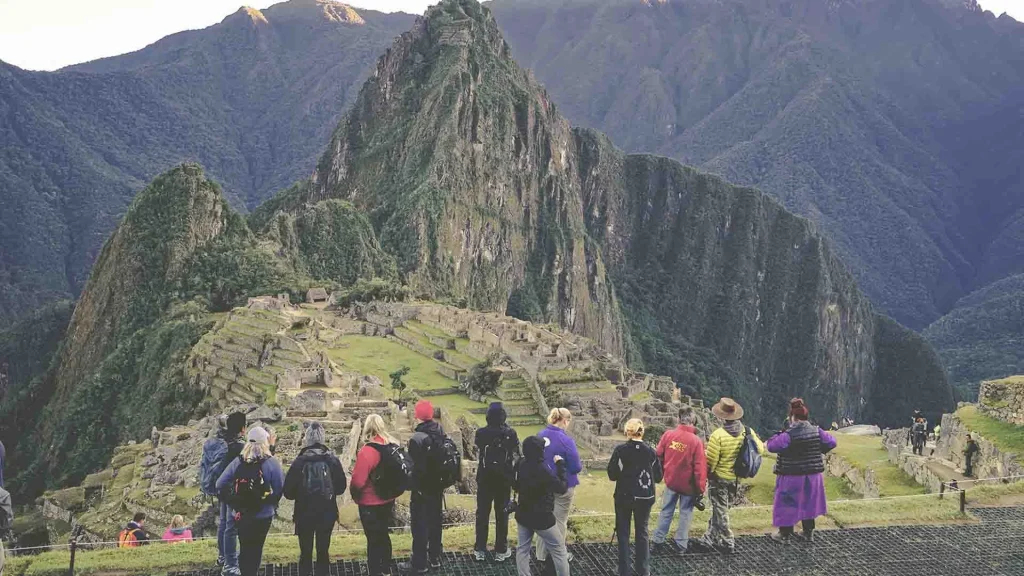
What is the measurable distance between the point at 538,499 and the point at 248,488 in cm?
360

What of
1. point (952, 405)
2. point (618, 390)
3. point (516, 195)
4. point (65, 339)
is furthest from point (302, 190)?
point (618, 390)

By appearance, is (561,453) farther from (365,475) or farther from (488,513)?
(365,475)

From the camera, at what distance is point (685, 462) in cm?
1312

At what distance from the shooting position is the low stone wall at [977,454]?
2244cm

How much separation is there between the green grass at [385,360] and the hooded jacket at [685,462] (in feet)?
111

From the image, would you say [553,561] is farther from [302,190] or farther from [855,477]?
[302,190]

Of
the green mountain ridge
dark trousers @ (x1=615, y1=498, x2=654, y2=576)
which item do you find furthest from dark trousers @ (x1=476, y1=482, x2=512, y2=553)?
the green mountain ridge

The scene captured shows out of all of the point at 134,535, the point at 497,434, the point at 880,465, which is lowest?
the point at 880,465

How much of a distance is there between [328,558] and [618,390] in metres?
37.4

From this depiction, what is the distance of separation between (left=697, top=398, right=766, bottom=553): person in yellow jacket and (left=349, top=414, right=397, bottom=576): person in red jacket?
4.83m

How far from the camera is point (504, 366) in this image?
49750 mm

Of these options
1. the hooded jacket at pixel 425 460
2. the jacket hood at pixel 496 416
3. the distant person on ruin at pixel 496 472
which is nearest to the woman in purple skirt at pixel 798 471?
the distant person on ruin at pixel 496 472

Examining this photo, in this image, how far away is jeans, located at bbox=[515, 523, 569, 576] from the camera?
1170cm

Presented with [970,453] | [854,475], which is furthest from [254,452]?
[854,475]
